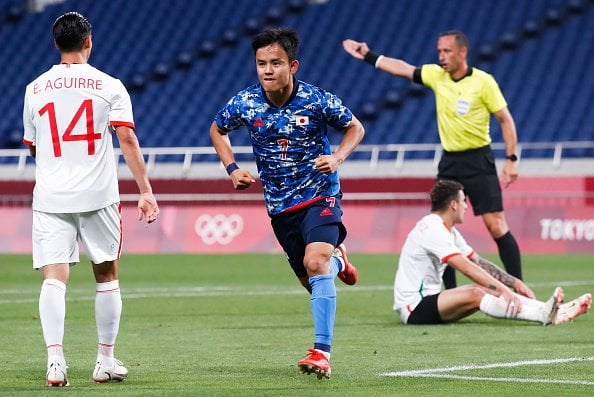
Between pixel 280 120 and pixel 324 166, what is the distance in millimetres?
520

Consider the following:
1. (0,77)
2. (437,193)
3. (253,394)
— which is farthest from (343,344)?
(0,77)

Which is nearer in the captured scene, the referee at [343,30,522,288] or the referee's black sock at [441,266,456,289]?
the referee's black sock at [441,266,456,289]

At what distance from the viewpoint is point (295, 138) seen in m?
7.96

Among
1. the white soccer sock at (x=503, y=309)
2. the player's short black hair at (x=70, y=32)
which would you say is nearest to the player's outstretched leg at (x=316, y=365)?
the player's short black hair at (x=70, y=32)

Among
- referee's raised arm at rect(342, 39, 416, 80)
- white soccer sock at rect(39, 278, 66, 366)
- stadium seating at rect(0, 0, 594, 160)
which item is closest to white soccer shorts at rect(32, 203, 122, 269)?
white soccer sock at rect(39, 278, 66, 366)

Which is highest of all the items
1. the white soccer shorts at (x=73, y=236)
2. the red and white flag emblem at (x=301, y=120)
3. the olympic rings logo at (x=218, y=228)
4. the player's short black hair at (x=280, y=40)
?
the player's short black hair at (x=280, y=40)

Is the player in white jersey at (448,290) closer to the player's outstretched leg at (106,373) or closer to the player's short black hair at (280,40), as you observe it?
the player's short black hair at (280,40)

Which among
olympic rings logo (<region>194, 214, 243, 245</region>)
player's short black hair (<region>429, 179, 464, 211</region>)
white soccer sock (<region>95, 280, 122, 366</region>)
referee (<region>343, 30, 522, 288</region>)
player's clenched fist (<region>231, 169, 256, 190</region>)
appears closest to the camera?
white soccer sock (<region>95, 280, 122, 366</region>)

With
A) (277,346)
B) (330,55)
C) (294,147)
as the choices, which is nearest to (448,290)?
(277,346)

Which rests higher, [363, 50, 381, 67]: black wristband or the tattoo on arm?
[363, 50, 381, 67]: black wristband

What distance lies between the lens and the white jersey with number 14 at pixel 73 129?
7.35 m

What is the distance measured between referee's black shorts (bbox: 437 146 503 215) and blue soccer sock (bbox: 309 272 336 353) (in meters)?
5.47

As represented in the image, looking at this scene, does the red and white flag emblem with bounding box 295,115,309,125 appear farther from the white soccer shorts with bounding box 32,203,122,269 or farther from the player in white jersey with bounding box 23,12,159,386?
the white soccer shorts with bounding box 32,203,122,269

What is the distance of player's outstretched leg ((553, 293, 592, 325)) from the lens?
10195 mm
